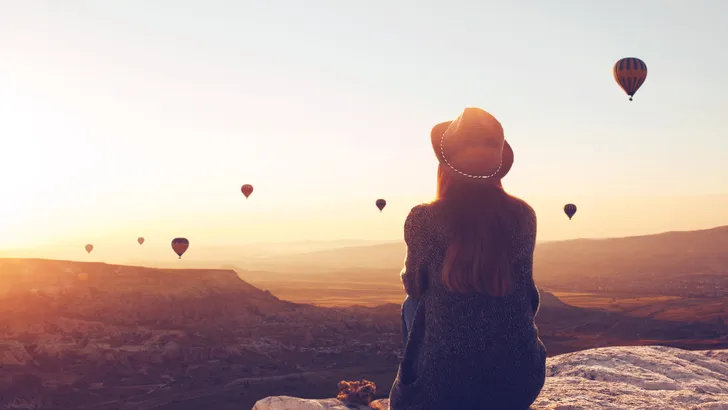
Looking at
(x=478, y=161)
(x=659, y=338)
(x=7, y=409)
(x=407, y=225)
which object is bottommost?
(x=659, y=338)

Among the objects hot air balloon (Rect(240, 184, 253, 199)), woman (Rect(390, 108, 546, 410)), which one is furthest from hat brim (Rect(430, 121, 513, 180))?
hot air balloon (Rect(240, 184, 253, 199))

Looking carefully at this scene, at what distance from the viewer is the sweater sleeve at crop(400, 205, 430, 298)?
13.1 ft

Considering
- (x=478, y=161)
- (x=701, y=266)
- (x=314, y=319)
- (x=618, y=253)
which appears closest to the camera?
(x=478, y=161)

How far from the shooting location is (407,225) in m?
4.07

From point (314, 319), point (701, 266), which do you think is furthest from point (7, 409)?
point (701, 266)

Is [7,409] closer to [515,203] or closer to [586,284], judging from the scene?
[515,203]

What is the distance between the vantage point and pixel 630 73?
117 ft

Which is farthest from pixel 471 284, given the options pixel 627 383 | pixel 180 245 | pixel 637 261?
pixel 637 261

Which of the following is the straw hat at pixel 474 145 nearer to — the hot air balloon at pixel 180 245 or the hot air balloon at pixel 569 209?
the hot air balloon at pixel 180 245

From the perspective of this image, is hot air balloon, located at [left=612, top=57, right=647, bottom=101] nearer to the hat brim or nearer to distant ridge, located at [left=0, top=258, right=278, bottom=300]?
distant ridge, located at [left=0, top=258, right=278, bottom=300]

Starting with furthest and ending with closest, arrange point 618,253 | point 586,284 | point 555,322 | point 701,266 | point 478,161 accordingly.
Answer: point 618,253, point 701,266, point 586,284, point 555,322, point 478,161

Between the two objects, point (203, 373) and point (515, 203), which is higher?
point (515, 203)

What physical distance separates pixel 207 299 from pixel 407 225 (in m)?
40.4

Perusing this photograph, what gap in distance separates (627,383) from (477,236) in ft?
9.09
